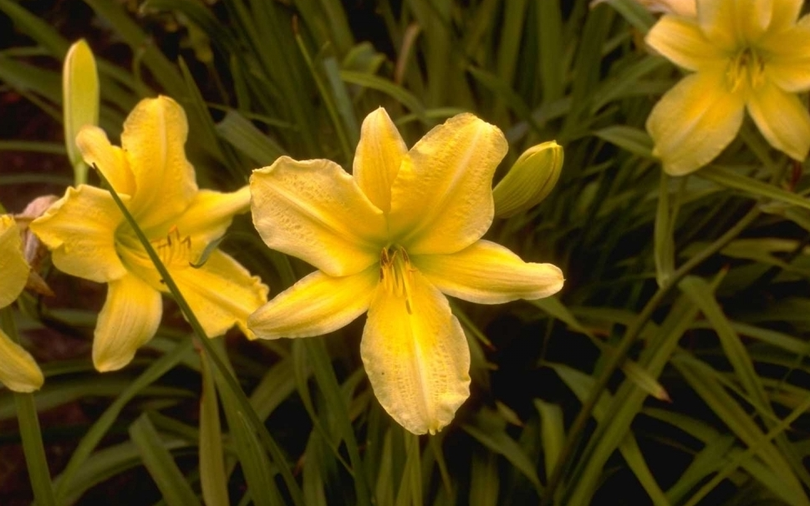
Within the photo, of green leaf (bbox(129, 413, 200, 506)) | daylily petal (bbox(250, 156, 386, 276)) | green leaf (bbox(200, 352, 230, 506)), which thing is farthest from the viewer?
green leaf (bbox(129, 413, 200, 506))

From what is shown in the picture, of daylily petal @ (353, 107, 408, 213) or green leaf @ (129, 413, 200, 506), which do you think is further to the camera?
green leaf @ (129, 413, 200, 506)

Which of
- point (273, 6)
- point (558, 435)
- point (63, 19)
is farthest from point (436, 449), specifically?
point (63, 19)

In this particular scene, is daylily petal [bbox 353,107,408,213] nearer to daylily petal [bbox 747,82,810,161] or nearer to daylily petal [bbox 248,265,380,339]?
daylily petal [bbox 248,265,380,339]

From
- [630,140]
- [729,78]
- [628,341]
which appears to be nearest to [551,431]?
[628,341]

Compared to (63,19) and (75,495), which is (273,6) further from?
(75,495)

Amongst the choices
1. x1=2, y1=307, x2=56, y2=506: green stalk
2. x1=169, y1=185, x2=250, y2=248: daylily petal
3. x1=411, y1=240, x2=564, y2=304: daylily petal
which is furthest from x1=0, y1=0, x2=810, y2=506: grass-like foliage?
x1=411, y1=240, x2=564, y2=304: daylily petal

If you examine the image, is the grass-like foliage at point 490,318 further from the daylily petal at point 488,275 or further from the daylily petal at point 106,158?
the daylily petal at point 488,275

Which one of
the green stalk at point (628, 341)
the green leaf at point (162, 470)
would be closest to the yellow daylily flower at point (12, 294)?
the green leaf at point (162, 470)
